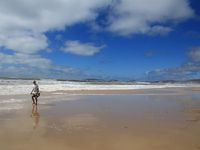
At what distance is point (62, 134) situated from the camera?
31.0ft

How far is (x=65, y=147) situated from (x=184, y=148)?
121 inches

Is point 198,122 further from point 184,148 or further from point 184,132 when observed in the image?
point 184,148

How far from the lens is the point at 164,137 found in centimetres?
903

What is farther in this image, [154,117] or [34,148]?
[154,117]

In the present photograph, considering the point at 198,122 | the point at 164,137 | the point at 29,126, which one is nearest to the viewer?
the point at 164,137

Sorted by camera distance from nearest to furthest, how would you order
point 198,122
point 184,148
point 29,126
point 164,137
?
point 184,148 < point 164,137 < point 29,126 < point 198,122

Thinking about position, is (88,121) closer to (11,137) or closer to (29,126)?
(29,126)

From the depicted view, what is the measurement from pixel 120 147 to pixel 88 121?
417 centimetres

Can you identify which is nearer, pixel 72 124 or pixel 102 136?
pixel 102 136

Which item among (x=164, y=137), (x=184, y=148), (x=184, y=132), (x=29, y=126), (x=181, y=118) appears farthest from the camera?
(x=181, y=118)

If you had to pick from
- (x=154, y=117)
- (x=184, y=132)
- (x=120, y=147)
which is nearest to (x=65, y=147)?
(x=120, y=147)

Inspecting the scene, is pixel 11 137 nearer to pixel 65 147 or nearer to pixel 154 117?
pixel 65 147

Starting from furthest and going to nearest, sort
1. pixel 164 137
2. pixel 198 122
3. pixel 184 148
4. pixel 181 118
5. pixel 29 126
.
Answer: pixel 181 118 < pixel 198 122 < pixel 29 126 < pixel 164 137 < pixel 184 148

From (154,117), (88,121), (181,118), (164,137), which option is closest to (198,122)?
(181,118)
